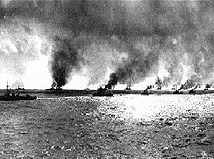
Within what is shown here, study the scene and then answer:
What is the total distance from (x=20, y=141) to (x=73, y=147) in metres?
11.4

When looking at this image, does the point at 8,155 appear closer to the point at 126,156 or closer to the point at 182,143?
the point at 126,156

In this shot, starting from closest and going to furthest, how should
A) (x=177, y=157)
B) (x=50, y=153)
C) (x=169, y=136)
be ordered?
(x=177, y=157) < (x=50, y=153) < (x=169, y=136)

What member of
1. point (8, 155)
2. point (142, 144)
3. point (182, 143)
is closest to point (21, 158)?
point (8, 155)

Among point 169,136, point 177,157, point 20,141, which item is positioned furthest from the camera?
point 169,136

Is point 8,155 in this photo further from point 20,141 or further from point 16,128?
point 16,128

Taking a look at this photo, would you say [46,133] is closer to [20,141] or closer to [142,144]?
[20,141]

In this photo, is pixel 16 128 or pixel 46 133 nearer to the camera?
pixel 46 133

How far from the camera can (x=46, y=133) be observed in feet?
214

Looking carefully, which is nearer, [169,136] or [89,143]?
[89,143]

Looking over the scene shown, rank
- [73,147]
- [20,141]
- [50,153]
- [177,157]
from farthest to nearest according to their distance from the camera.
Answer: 1. [20,141]
2. [73,147]
3. [50,153]
4. [177,157]

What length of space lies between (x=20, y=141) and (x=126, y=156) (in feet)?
73.4

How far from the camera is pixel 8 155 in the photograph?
144 feet

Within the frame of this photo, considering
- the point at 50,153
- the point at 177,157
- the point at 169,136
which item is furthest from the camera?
the point at 169,136

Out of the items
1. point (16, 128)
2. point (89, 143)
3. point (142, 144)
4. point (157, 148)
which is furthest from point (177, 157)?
point (16, 128)
